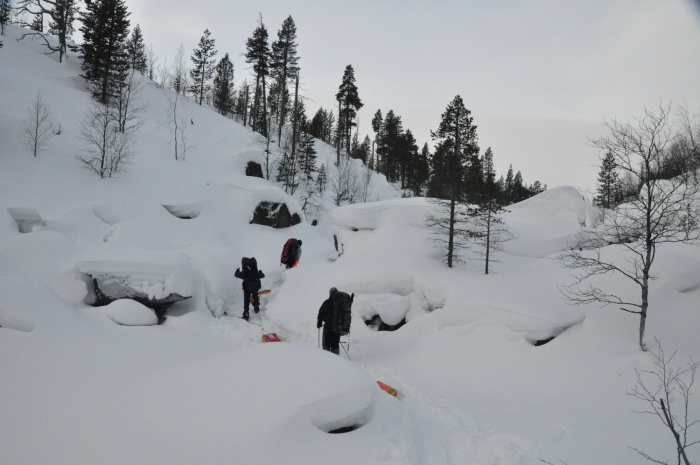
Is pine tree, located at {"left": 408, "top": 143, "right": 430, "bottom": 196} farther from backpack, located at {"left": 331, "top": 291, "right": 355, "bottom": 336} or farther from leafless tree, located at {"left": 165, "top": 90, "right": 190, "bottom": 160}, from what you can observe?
backpack, located at {"left": 331, "top": 291, "right": 355, "bottom": 336}

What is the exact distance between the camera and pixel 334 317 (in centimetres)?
817

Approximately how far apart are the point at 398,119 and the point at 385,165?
7.71 m

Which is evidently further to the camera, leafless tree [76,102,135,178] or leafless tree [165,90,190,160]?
leafless tree [165,90,190,160]

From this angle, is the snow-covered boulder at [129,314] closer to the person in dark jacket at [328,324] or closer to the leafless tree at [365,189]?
the person in dark jacket at [328,324]

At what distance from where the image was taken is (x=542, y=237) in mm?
17172

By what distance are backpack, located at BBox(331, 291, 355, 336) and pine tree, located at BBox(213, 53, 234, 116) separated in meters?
48.4

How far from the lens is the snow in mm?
3781

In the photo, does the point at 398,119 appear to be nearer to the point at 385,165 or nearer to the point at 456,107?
the point at 385,165

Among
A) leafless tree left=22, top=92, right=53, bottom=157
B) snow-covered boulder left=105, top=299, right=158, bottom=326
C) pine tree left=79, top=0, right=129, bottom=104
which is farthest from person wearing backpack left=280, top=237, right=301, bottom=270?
pine tree left=79, top=0, right=129, bottom=104

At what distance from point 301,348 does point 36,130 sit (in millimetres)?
20608

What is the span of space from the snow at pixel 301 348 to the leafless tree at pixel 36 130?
0.55 m

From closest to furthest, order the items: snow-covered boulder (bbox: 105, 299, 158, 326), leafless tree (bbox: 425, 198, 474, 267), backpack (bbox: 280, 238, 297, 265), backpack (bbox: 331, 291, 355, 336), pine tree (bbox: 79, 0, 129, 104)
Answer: backpack (bbox: 331, 291, 355, 336) → snow-covered boulder (bbox: 105, 299, 158, 326) → leafless tree (bbox: 425, 198, 474, 267) → backpack (bbox: 280, 238, 297, 265) → pine tree (bbox: 79, 0, 129, 104)

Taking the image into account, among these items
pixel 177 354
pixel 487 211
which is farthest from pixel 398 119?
pixel 177 354

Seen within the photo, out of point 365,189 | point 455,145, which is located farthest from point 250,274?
point 365,189
